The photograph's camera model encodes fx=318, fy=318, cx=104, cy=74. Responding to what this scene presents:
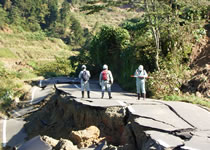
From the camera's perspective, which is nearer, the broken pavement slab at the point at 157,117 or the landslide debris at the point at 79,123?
the broken pavement slab at the point at 157,117

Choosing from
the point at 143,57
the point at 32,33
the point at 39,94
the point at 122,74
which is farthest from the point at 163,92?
the point at 32,33

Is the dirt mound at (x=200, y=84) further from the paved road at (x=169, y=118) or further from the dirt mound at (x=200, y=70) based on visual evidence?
the paved road at (x=169, y=118)

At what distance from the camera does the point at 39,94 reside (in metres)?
22.0

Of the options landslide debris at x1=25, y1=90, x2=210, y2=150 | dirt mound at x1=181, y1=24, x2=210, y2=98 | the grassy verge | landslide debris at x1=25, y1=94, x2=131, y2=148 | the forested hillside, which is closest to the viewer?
landslide debris at x1=25, y1=90, x2=210, y2=150

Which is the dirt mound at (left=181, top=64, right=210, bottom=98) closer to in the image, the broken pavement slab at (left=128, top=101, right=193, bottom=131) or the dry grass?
the broken pavement slab at (left=128, top=101, right=193, bottom=131)

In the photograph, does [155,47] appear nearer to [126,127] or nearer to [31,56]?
[126,127]

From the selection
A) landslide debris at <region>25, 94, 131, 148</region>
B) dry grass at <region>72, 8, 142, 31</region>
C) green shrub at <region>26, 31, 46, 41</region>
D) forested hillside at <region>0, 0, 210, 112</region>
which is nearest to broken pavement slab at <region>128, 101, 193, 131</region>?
landslide debris at <region>25, 94, 131, 148</region>

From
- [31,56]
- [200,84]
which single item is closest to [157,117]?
[200,84]

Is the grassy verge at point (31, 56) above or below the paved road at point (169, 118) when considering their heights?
above

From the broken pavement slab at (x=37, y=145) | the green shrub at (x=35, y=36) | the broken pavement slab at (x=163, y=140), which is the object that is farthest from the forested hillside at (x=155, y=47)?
the green shrub at (x=35, y=36)

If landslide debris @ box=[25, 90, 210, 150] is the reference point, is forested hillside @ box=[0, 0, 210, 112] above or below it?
above

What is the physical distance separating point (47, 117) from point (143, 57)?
5.69 meters

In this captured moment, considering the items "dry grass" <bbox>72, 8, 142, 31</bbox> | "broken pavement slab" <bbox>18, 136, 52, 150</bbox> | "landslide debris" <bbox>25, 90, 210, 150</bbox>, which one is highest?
"dry grass" <bbox>72, 8, 142, 31</bbox>

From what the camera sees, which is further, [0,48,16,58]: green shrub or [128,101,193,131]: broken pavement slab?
[0,48,16,58]: green shrub
